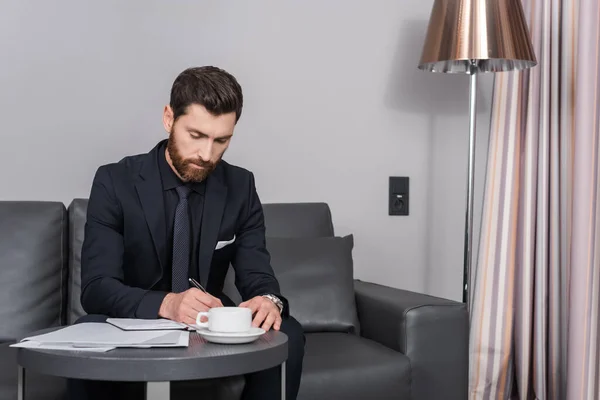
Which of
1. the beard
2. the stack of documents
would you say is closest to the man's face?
the beard

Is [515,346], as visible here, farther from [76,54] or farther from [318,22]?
[76,54]

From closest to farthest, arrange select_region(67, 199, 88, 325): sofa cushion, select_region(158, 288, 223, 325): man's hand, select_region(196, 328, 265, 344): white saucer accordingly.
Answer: select_region(196, 328, 265, 344): white saucer
select_region(158, 288, 223, 325): man's hand
select_region(67, 199, 88, 325): sofa cushion

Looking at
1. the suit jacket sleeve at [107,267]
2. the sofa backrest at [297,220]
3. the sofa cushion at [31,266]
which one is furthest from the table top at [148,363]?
the sofa backrest at [297,220]

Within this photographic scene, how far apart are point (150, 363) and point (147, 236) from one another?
656mm

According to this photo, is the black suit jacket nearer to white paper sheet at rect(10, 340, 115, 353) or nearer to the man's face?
the man's face

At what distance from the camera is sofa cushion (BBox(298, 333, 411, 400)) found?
2.00 meters

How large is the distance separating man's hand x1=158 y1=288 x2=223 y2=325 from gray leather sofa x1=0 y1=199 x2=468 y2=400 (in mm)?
451

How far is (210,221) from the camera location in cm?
198

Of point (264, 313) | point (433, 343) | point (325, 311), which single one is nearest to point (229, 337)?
point (264, 313)

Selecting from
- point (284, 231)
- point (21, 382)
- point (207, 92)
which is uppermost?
point (207, 92)

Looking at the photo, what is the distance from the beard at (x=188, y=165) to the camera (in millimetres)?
1900

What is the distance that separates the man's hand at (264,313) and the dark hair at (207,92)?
0.43 meters

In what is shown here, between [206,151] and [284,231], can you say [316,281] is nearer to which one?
[284,231]

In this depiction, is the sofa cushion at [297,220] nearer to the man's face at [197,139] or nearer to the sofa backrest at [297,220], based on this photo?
the sofa backrest at [297,220]
